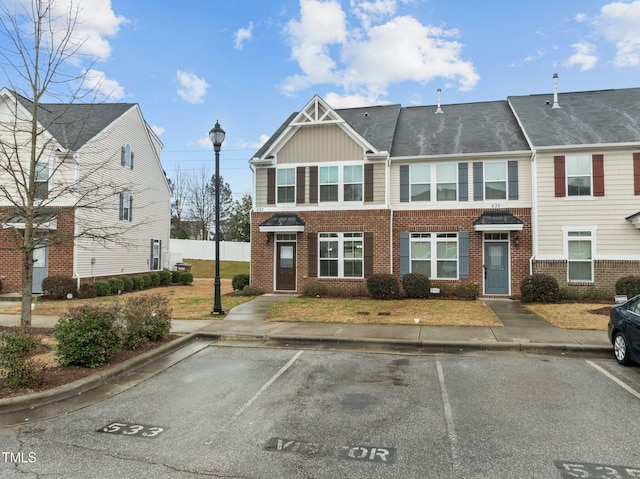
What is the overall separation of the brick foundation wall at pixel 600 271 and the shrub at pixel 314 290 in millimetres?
8170

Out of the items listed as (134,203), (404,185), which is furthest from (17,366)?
(134,203)

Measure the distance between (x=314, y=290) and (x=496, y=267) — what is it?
730 cm

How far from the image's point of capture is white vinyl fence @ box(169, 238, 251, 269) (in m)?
38.8

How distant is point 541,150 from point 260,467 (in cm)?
1586

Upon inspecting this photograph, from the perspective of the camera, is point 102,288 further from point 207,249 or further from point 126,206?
point 207,249

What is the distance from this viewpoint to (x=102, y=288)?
17.7m

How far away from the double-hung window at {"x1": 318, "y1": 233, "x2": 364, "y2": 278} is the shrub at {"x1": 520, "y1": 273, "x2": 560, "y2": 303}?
6.19 metres

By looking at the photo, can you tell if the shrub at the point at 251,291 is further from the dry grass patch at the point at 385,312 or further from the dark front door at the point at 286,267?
the dry grass patch at the point at 385,312

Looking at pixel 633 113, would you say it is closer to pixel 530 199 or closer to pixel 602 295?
pixel 530 199

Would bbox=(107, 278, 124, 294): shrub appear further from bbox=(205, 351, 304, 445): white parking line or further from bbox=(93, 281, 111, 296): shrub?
bbox=(205, 351, 304, 445): white parking line

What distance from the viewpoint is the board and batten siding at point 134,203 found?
18.2m

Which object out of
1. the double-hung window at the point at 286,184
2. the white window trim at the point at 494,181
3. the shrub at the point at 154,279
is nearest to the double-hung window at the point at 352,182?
the double-hung window at the point at 286,184

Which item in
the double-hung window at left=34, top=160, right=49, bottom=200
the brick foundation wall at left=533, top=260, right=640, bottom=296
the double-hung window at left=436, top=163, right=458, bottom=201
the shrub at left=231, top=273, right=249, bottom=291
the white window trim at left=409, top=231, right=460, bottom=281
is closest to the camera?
the double-hung window at left=34, top=160, right=49, bottom=200

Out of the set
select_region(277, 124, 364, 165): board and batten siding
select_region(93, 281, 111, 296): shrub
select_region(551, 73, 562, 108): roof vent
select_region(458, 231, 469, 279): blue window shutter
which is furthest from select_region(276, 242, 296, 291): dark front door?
select_region(551, 73, 562, 108): roof vent
